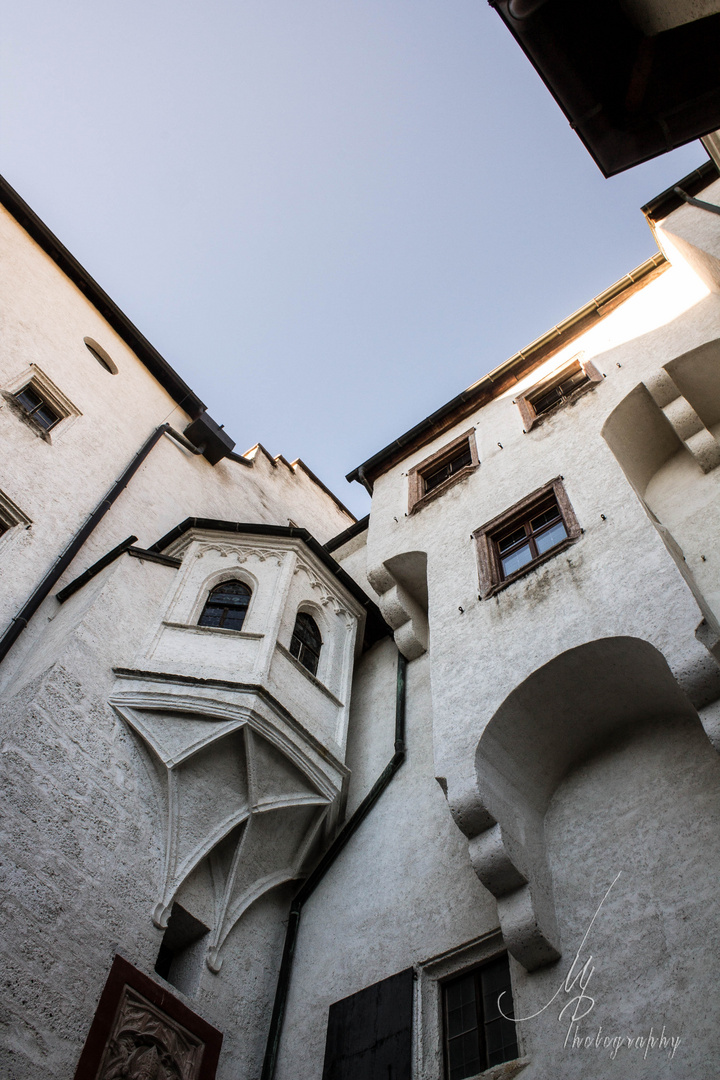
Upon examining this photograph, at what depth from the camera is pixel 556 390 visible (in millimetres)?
14570

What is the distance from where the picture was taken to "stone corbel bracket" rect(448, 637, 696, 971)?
763 centimetres

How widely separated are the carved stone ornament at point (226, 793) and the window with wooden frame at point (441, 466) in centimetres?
577

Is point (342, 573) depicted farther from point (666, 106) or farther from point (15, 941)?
point (666, 106)

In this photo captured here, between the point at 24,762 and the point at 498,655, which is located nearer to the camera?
the point at 24,762

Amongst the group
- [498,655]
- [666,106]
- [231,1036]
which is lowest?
[231,1036]

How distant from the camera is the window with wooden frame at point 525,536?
1035 cm

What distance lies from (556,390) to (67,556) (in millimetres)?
9136

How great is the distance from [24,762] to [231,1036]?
374cm

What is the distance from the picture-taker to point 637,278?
48.4 ft

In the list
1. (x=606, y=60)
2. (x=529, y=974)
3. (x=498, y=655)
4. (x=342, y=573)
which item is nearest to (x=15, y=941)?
(x=529, y=974)

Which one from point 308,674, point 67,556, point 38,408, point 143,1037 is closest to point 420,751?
point 308,674

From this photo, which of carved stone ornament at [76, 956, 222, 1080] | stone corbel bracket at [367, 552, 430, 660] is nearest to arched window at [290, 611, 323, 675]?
stone corbel bracket at [367, 552, 430, 660]

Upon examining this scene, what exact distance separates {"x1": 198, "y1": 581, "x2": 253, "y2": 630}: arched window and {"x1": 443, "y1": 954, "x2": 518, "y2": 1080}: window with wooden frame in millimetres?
5610

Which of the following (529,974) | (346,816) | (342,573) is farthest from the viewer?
(342,573)
